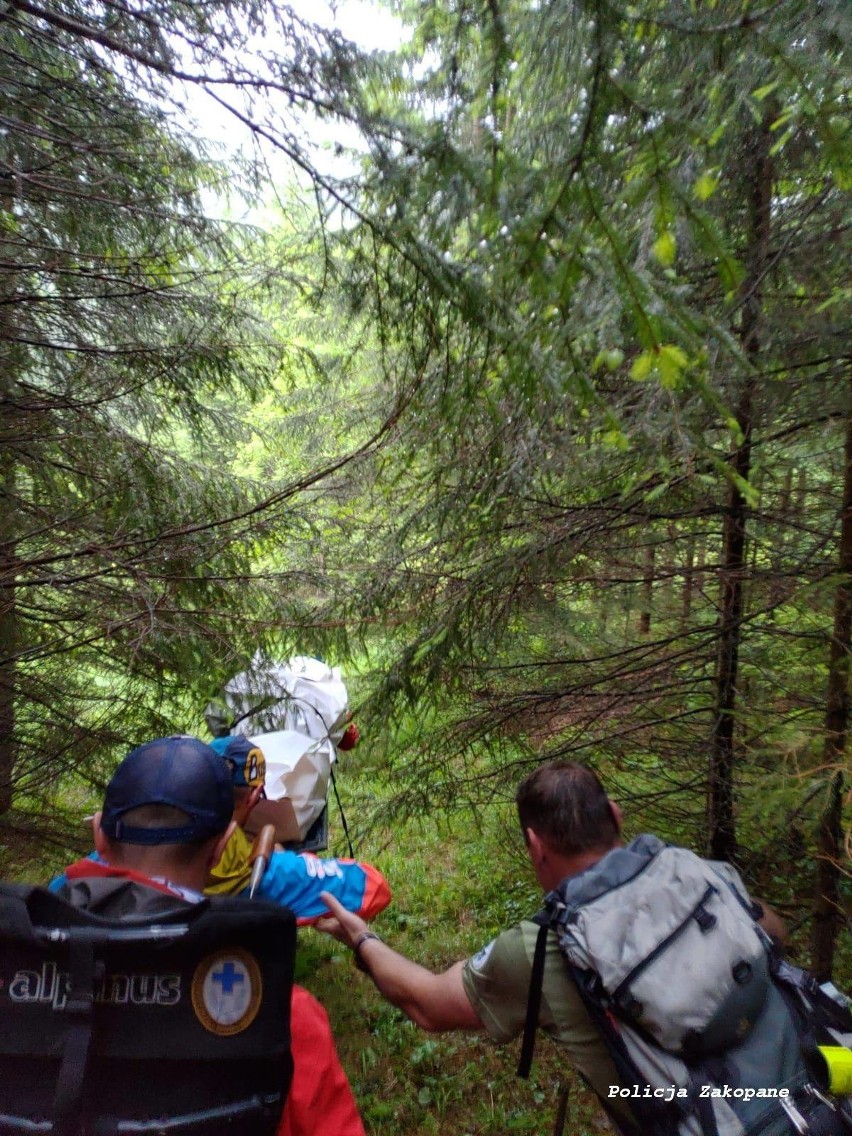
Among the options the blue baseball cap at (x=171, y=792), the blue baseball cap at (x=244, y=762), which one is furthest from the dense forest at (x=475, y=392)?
the blue baseball cap at (x=171, y=792)

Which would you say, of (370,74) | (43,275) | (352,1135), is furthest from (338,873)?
(43,275)

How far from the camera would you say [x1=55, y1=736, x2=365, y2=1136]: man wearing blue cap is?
51.8 inches

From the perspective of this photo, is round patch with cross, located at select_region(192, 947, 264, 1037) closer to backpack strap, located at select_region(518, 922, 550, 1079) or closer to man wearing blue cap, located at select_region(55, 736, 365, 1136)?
man wearing blue cap, located at select_region(55, 736, 365, 1136)

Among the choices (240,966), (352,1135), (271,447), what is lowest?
(352,1135)

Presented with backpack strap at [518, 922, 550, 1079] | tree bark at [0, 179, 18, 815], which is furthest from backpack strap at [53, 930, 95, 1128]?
tree bark at [0, 179, 18, 815]

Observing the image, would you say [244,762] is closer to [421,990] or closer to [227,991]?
[421,990]

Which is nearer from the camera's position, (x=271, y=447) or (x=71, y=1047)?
(x=71, y=1047)

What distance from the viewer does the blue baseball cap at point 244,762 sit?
9.39 feet

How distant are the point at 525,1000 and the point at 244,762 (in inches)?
64.0

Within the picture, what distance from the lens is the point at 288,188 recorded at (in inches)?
122

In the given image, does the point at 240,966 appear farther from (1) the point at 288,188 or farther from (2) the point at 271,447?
(2) the point at 271,447

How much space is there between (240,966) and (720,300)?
398 cm

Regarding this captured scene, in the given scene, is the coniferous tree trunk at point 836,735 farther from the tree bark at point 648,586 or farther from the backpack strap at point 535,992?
the backpack strap at point 535,992

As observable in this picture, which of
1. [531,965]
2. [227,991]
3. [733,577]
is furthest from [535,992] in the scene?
[733,577]
